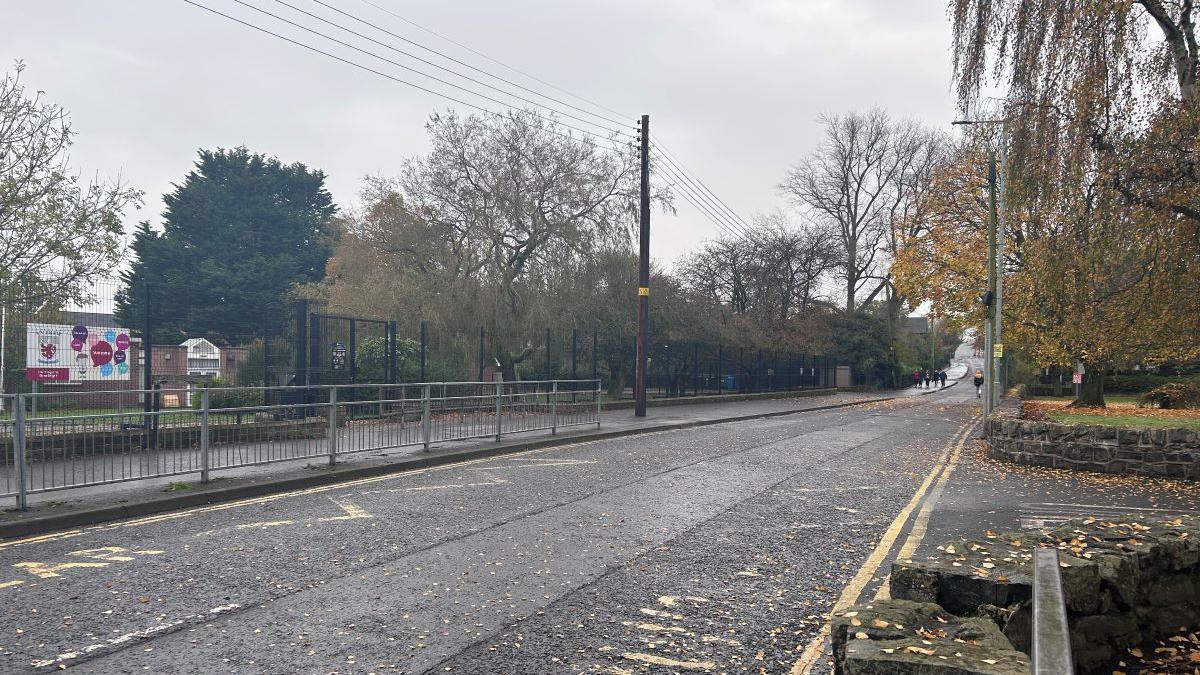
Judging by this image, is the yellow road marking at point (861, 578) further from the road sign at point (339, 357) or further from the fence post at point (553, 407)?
the road sign at point (339, 357)

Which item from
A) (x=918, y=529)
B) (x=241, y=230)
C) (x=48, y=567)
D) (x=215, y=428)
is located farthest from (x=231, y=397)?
(x=241, y=230)

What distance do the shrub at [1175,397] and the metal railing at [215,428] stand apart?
21.1 m

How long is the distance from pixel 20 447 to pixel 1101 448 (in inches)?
574

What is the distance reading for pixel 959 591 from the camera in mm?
4242

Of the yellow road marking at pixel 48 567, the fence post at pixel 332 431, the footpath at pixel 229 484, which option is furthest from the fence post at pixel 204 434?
the yellow road marking at pixel 48 567

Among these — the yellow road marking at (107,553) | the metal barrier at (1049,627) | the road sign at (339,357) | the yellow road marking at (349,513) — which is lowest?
the yellow road marking at (349,513)

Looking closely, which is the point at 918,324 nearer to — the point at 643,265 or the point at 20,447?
the point at 643,265

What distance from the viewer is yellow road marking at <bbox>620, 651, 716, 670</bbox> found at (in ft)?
14.1

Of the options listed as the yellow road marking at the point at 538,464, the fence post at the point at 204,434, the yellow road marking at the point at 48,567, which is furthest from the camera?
the yellow road marking at the point at 538,464

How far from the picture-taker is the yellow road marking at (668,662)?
430cm

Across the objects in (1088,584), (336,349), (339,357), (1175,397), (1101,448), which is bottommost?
(1101,448)

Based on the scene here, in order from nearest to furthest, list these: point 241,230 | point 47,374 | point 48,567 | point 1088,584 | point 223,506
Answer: point 1088,584 < point 48,567 < point 223,506 < point 47,374 < point 241,230

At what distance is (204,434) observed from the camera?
32.8 feet

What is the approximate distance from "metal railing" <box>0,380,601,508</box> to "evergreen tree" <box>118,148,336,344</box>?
2830 cm
